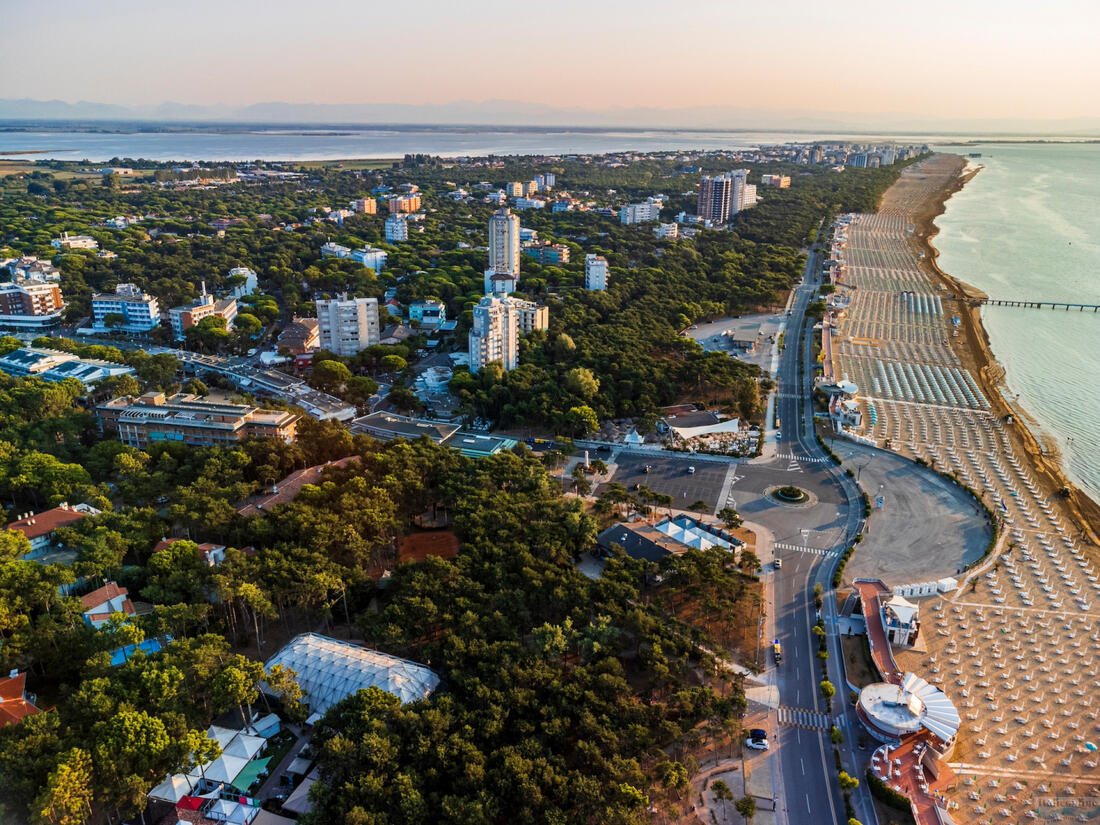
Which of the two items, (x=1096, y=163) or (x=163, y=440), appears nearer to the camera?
(x=163, y=440)

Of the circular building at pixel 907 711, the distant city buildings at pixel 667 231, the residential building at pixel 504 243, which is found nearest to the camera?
the circular building at pixel 907 711

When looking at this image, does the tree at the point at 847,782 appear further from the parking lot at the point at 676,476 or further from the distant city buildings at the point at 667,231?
the distant city buildings at the point at 667,231

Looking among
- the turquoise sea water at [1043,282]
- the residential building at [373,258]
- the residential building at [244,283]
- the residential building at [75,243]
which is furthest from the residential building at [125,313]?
the turquoise sea water at [1043,282]

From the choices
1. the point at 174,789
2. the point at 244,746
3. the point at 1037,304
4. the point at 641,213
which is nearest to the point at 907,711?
the point at 244,746

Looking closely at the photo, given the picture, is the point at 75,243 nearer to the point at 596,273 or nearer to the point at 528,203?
the point at 596,273

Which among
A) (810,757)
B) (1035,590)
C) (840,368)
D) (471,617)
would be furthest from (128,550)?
(840,368)

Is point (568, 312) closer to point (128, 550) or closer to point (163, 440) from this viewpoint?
point (163, 440)
